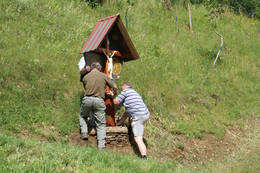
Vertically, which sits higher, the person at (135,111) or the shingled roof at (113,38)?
the shingled roof at (113,38)

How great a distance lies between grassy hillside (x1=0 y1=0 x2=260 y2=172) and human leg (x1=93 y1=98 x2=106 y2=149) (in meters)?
0.90

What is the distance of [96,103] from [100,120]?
0.42 meters

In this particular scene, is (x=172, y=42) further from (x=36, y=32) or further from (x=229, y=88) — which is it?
(x=36, y=32)

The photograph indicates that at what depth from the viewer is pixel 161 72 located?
12180 millimetres

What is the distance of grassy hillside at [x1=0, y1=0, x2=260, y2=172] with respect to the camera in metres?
7.90

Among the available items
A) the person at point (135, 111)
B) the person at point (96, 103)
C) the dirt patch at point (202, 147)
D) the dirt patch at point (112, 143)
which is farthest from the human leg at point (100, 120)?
the dirt patch at point (202, 147)

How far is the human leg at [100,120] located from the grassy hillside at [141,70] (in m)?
0.90

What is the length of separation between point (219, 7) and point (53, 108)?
1175 cm

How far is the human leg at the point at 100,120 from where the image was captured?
6.99 m

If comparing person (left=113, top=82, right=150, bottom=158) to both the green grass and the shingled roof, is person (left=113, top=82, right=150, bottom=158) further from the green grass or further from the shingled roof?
the green grass

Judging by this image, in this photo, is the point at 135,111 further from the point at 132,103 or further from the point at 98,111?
the point at 98,111

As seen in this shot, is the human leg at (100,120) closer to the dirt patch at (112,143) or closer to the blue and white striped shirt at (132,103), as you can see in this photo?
the dirt patch at (112,143)

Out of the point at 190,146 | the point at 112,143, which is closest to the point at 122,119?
the point at 112,143

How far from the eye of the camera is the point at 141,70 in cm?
1153
